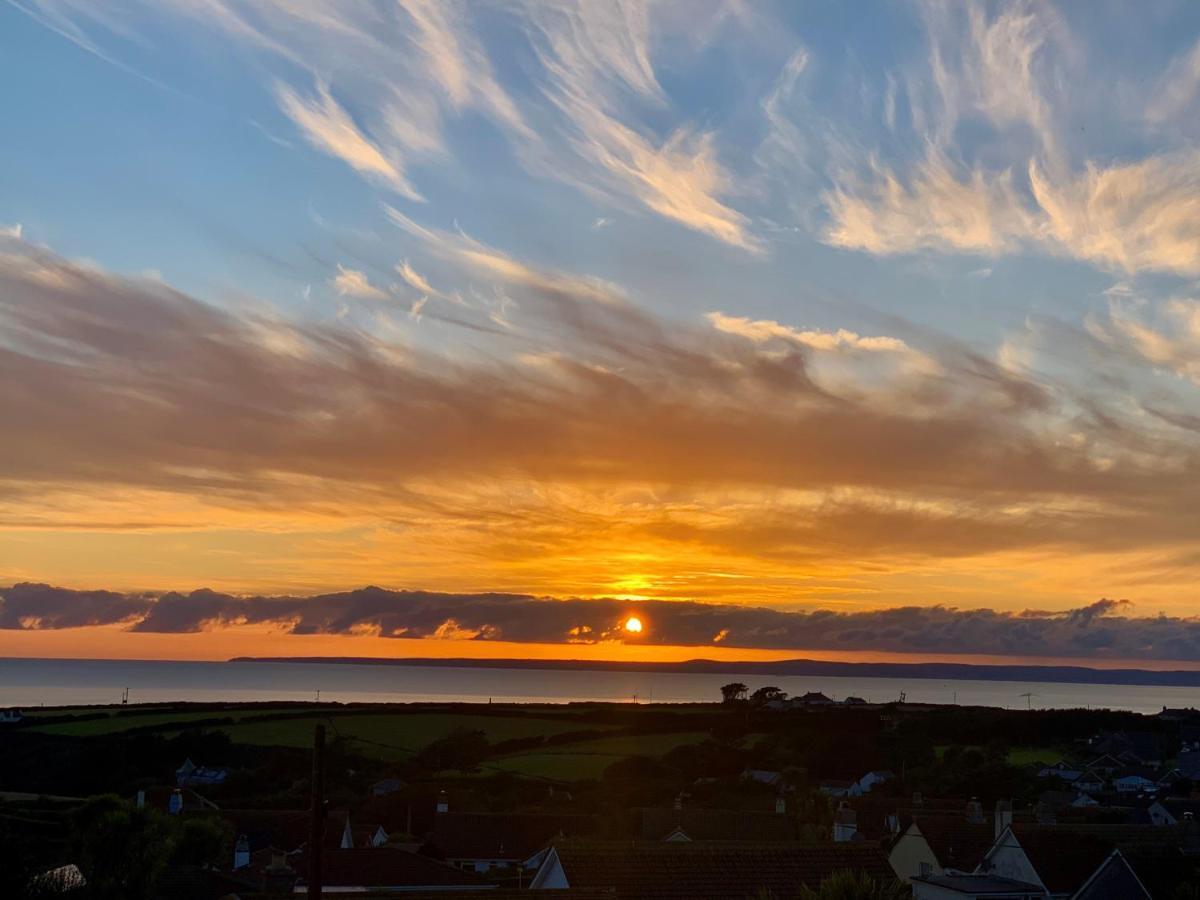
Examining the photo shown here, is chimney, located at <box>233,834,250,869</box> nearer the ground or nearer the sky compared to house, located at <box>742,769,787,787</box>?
nearer the sky

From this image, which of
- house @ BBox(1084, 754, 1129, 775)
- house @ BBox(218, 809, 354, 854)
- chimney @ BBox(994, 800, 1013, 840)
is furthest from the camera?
house @ BBox(1084, 754, 1129, 775)

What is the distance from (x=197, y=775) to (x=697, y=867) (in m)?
81.9

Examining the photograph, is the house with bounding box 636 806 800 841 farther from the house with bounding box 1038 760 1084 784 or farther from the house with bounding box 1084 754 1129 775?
the house with bounding box 1084 754 1129 775

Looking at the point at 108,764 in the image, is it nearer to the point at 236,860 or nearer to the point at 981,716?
the point at 236,860

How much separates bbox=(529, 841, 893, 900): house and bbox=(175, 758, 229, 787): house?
242 feet

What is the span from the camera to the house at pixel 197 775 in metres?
103

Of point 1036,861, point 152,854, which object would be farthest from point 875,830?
point 152,854

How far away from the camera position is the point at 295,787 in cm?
9169

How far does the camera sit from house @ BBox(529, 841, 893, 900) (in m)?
35.7

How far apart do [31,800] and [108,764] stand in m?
37.0

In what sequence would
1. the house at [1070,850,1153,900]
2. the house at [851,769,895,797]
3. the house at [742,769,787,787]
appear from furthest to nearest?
the house at [851,769,895,797] < the house at [742,769,787,787] < the house at [1070,850,1153,900]

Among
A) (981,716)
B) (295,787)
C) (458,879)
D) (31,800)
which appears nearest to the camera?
(458,879)

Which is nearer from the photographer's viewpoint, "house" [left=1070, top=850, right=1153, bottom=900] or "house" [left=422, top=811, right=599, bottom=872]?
"house" [left=1070, top=850, right=1153, bottom=900]

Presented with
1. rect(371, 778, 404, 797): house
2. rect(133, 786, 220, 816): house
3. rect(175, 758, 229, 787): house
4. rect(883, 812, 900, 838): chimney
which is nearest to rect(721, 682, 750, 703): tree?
rect(175, 758, 229, 787): house
